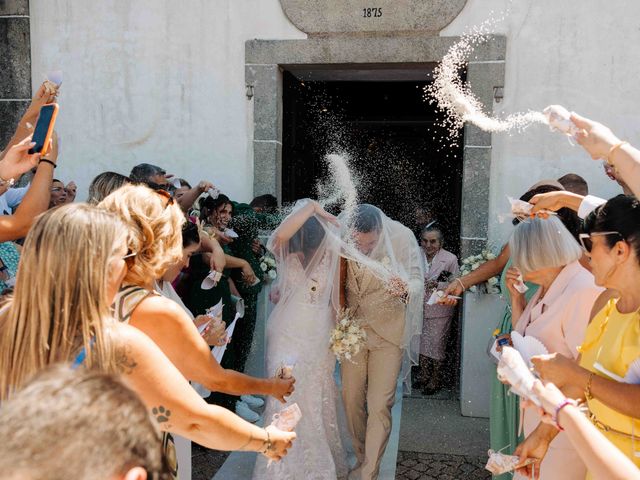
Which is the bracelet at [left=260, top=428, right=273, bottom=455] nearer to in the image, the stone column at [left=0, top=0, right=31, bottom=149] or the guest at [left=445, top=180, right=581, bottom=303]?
the guest at [left=445, top=180, right=581, bottom=303]

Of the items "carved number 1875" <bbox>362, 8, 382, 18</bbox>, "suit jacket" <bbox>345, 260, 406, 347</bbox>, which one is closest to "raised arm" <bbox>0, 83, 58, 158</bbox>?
"suit jacket" <bbox>345, 260, 406, 347</bbox>

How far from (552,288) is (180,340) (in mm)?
2091

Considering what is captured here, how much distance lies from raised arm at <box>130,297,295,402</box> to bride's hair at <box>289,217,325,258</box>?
6.20ft

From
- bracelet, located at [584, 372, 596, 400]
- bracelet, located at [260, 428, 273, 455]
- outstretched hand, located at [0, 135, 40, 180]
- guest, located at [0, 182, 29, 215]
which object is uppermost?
outstretched hand, located at [0, 135, 40, 180]

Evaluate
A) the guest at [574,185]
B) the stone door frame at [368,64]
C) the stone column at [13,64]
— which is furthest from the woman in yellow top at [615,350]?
the stone column at [13,64]

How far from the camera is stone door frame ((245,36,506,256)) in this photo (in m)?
5.78

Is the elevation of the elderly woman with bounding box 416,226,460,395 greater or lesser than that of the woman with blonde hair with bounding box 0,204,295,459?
lesser

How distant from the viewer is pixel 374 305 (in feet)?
14.3

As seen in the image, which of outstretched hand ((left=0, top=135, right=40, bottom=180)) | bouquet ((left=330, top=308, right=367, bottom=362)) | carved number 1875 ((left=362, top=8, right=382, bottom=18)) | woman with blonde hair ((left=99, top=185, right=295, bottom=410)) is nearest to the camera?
woman with blonde hair ((left=99, top=185, right=295, bottom=410))

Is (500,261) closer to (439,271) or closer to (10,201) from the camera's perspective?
(439,271)

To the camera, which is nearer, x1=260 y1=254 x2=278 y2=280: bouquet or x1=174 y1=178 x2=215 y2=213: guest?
x1=174 y1=178 x2=215 y2=213: guest

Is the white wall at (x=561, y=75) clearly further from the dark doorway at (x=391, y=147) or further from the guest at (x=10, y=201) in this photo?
the guest at (x=10, y=201)

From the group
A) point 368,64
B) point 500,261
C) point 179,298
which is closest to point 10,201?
point 179,298

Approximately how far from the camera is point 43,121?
2.93m
